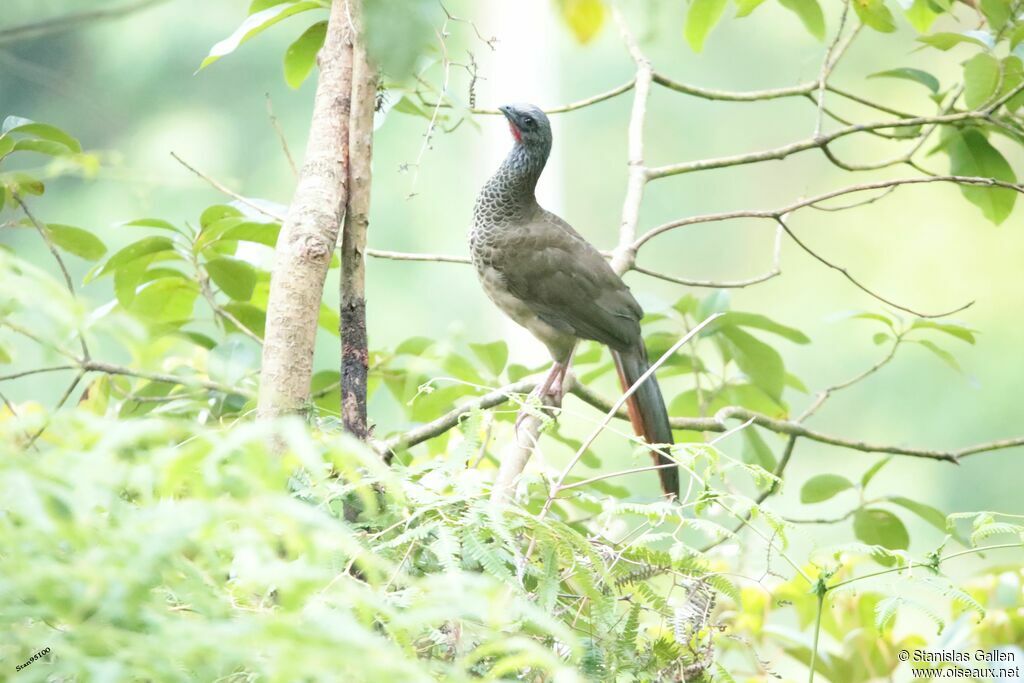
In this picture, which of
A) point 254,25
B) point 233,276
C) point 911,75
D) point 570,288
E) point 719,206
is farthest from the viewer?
point 719,206

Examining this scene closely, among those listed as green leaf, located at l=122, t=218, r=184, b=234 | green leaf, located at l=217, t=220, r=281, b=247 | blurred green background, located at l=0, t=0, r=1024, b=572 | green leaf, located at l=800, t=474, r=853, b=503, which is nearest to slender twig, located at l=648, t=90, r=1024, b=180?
green leaf, located at l=800, t=474, r=853, b=503

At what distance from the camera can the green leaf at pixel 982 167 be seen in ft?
6.52

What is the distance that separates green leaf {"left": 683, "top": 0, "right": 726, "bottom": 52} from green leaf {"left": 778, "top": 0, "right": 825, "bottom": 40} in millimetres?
129

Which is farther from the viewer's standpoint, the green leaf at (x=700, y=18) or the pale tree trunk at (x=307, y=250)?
the green leaf at (x=700, y=18)

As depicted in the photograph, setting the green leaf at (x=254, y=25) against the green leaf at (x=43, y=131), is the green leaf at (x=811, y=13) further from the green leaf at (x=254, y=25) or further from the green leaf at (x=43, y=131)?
the green leaf at (x=43, y=131)

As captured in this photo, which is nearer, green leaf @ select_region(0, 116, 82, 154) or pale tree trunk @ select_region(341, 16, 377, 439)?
pale tree trunk @ select_region(341, 16, 377, 439)

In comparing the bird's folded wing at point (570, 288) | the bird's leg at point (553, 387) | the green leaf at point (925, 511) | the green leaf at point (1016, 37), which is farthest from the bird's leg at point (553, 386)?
the green leaf at point (1016, 37)

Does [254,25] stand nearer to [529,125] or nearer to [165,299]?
[165,299]

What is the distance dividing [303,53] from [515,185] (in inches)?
30.8

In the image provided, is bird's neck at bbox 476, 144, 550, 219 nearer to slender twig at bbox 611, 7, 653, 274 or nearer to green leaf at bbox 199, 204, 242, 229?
slender twig at bbox 611, 7, 653, 274

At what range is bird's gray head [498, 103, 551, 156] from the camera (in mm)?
2318

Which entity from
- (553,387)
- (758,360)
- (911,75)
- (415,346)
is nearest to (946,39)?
(911,75)

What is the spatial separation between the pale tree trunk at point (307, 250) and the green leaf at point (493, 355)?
642 millimetres

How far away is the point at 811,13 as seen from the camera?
194 cm
